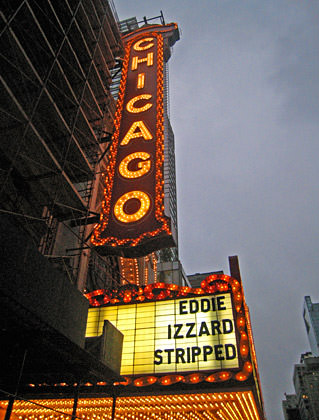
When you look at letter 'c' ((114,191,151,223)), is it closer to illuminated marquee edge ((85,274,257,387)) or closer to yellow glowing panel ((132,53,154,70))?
illuminated marquee edge ((85,274,257,387))

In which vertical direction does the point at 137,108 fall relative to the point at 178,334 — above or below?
above

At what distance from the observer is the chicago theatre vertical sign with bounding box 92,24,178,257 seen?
15070mm

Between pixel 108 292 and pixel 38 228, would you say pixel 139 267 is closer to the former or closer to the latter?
pixel 38 228

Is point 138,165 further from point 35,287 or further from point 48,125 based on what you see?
point 35,287

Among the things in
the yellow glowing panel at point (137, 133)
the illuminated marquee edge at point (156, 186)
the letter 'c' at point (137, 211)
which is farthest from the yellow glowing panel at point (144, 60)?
the letter 'c' at point (137, 211)

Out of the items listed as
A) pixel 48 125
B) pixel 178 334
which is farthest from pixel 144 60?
pixel 178 334

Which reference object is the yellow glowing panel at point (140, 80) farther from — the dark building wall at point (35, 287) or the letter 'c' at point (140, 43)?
the dark building wall at point (35, 287)

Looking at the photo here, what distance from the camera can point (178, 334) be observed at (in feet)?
42.9

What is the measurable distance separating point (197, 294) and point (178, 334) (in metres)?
1.65

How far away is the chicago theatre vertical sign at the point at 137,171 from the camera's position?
15.1m

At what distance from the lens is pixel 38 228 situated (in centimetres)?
1839

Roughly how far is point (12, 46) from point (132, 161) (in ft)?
23.7

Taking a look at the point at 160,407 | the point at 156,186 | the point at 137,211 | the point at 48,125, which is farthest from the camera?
the point at 48,125

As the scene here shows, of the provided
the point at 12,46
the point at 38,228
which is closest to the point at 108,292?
the point at 38,228
